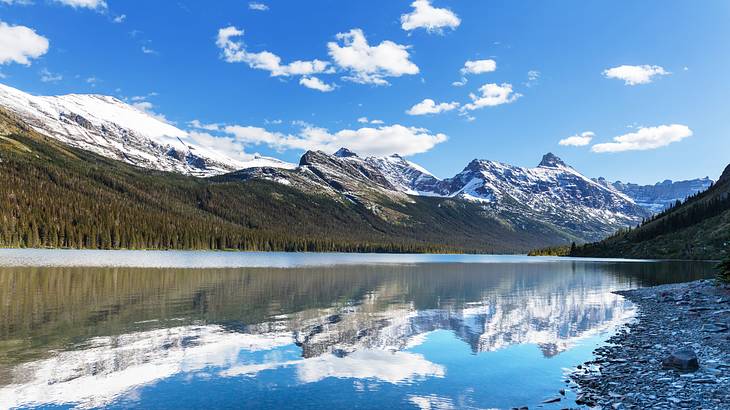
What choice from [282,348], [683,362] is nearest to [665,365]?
[683,362]

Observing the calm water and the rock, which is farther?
the rock

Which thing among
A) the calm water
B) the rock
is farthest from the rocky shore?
the calm water

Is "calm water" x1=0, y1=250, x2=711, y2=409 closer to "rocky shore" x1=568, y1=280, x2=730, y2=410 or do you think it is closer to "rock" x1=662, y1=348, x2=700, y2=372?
"rocky shore" x1=568, y1=280, x2=730, y2=410

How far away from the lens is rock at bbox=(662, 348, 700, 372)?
70.7 feet

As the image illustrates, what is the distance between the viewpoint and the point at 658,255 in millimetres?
193250

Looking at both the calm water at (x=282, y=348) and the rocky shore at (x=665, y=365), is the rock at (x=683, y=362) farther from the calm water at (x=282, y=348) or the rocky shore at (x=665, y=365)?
the calm water at (x=282, y=348)

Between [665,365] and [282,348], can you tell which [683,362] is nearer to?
[665,365]

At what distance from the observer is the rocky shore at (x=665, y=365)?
18031 millimetres

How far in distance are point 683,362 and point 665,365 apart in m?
0.88

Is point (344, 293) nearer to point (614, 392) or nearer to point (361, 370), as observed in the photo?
point (361, 370)

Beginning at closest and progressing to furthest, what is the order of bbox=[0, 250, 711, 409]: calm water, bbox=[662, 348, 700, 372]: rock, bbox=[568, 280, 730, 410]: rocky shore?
bbox=[568, 280, 730, 410]: rocky shore
bbox=[0, 250, 711, 409]: calm water
bbox=[662, 348, 700, 372]: rock

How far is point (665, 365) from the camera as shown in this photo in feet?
73.7

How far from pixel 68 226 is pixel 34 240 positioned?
13920 mm

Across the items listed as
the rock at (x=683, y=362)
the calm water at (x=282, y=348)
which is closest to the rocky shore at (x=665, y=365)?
the rock at (x=683, y=362)
